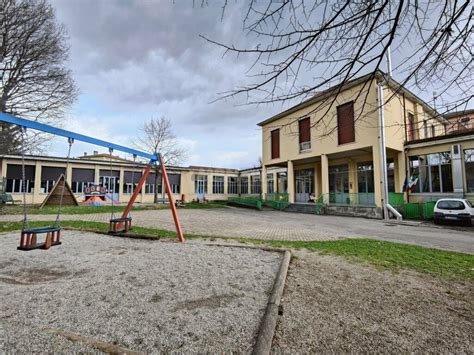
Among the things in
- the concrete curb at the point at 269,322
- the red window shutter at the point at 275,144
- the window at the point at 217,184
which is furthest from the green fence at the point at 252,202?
the concrete curb at the point at 269,322

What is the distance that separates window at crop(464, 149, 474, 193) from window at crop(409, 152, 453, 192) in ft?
2.60

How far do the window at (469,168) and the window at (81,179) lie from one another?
115 ft

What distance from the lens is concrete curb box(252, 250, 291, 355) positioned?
2.18 meters

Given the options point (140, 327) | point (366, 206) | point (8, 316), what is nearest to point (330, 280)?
point (140, 327)

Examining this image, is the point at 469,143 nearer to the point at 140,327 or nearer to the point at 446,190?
the point at 446,190

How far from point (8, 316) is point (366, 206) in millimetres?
17959

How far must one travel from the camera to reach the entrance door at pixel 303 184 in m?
23.3

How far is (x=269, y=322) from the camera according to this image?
2576mm

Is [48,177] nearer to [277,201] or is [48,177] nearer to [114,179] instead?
[114,179]

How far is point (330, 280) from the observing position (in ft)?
13.5

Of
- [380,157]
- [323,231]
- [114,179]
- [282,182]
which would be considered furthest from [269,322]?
[114,179]

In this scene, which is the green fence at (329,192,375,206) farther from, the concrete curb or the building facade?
the concrete curb

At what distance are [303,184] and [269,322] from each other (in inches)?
912

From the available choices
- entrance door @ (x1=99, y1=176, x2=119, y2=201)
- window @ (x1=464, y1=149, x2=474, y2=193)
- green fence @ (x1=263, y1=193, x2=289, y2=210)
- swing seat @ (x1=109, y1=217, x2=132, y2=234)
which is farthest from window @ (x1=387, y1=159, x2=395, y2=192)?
entrance door @ (x1=99, y1=176, x2=119, y2=201)
